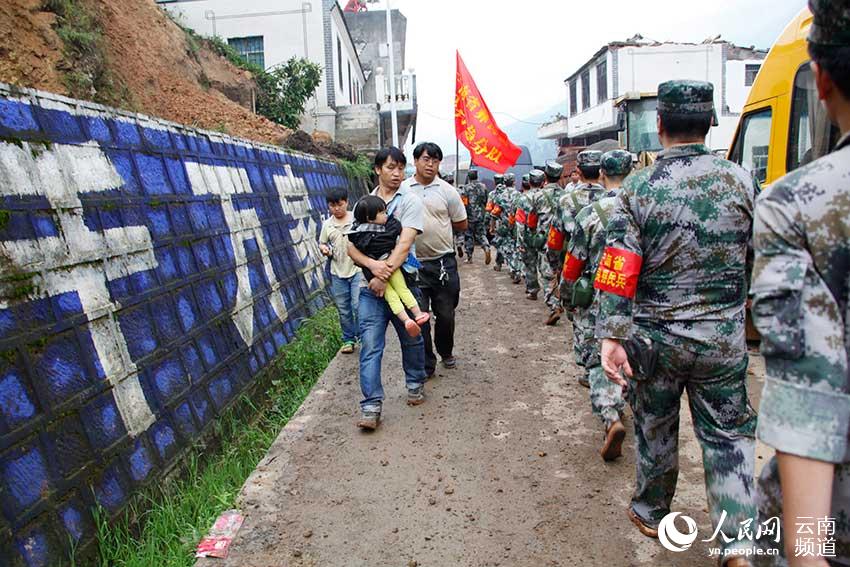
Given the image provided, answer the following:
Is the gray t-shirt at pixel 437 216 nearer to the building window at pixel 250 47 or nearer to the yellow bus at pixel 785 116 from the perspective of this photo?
the yellow bus at pixel 785 116

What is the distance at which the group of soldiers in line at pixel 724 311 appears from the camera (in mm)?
1260

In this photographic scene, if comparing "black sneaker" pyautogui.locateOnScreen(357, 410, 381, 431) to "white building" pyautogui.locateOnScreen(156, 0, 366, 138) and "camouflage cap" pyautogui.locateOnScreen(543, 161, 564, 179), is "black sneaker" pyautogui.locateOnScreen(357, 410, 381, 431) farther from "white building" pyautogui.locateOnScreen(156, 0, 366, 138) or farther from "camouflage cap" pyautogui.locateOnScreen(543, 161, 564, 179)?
"white building" pyautogui.locateOnScreen(156, 0, 366, 138)

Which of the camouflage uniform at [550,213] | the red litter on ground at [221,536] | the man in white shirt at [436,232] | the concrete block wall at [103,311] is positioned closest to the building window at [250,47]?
the camouflage uniform at [550,213]

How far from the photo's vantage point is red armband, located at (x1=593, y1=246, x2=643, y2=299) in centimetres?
269

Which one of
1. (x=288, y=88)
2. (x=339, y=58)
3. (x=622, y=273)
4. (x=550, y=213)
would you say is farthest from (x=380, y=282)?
(x=339, y=58)

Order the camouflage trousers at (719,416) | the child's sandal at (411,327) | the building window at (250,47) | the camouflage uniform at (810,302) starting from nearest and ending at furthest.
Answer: the camouflage uniform at (810,302), the camouflage trousers at (719,416), the child's sandal at (411,327), the building window at (250,47)

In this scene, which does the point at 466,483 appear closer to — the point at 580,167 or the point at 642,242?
the point at 642,242

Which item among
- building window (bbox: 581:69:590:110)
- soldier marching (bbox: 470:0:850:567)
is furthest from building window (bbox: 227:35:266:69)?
soldier marching (bbox: 470:0:850:567)

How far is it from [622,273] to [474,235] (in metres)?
12.7

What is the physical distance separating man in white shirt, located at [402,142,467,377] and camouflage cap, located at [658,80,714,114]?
9.29 feet

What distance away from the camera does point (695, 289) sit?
8.71ft

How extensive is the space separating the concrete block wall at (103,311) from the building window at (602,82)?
3045 centimetres

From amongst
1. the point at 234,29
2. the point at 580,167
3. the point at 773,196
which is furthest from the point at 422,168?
the point at 234,29

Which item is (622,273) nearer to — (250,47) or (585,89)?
(250,47)
